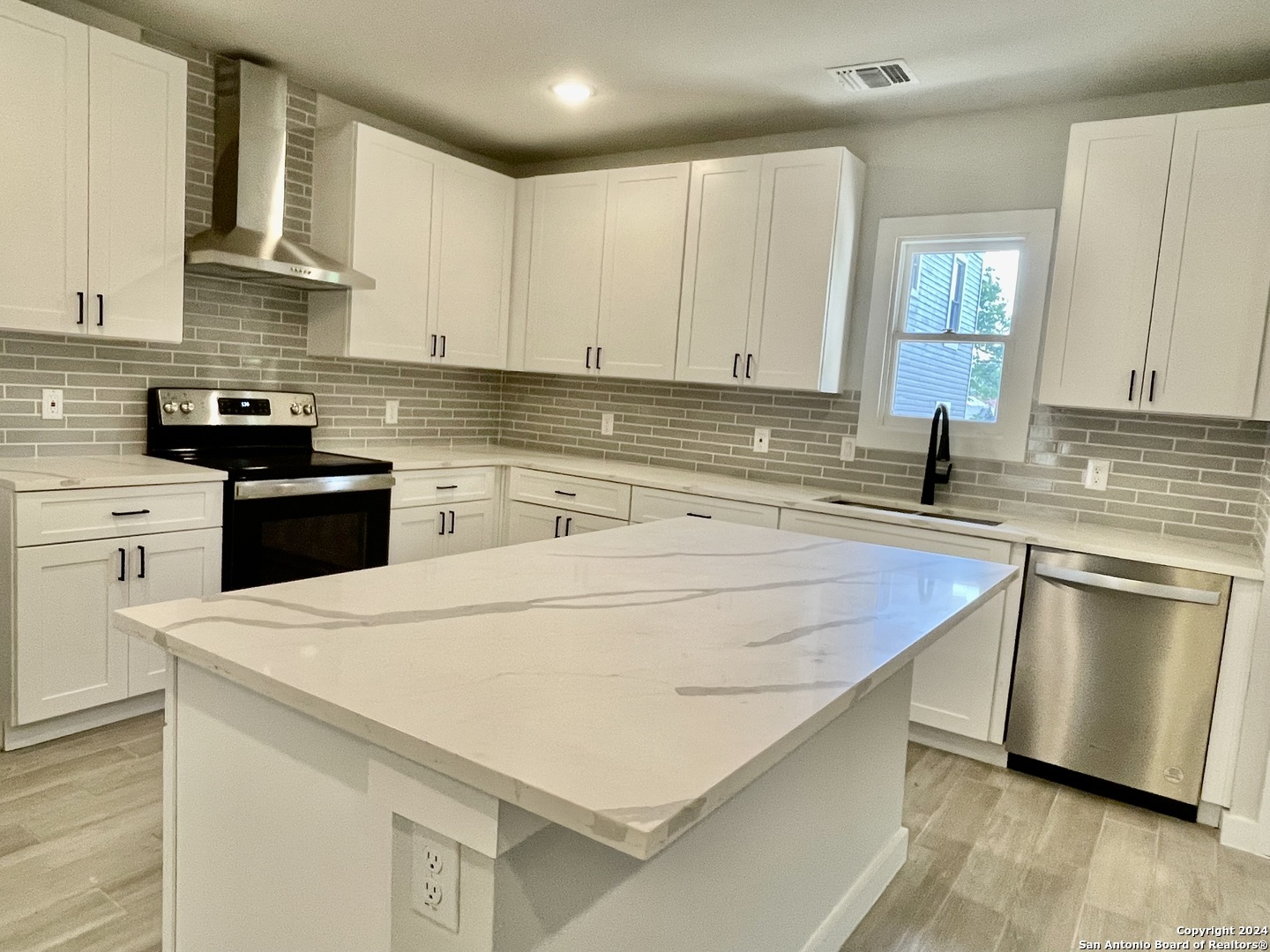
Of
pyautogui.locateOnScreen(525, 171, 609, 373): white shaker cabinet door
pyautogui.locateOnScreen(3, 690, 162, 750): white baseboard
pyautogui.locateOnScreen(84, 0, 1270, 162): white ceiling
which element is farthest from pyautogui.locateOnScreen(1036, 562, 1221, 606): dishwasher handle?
pyautogui.locateOnScreen(3, 690, 162, 750): white baseboard

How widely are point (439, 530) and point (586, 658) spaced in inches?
113

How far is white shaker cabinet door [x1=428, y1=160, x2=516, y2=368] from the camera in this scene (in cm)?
412

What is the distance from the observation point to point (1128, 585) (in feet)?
9.06

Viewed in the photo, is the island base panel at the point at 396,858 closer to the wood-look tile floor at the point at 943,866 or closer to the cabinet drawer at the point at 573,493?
the wood-look tile floor at the point at 943,866

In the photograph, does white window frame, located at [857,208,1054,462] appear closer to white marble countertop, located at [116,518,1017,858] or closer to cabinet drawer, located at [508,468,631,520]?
cabinet drawer, located at [508,468,631,520]

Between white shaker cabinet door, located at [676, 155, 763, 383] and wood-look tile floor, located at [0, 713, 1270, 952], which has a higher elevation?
white shaker cabinet door, located at [676, 155, 763, 383]

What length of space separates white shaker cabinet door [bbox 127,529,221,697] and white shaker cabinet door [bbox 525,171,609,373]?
6.27 ft

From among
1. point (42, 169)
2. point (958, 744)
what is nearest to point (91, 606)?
point (42, 169)

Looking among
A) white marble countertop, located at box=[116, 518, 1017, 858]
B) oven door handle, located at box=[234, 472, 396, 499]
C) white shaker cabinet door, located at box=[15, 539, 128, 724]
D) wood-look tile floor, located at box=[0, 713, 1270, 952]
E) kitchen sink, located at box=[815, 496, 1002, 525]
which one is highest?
kitchen sink, located at box=[815, 496, 1002, 525]

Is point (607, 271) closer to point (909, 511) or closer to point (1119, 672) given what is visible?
point (909, 511)

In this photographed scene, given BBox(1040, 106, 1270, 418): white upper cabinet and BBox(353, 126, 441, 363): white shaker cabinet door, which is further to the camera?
BBox(353, 126, 441, 363): white shaker cabinet door

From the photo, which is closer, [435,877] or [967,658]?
[435,877]

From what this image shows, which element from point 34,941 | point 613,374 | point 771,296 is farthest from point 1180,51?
point 34,941

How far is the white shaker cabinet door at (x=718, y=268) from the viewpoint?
3.75 metres
